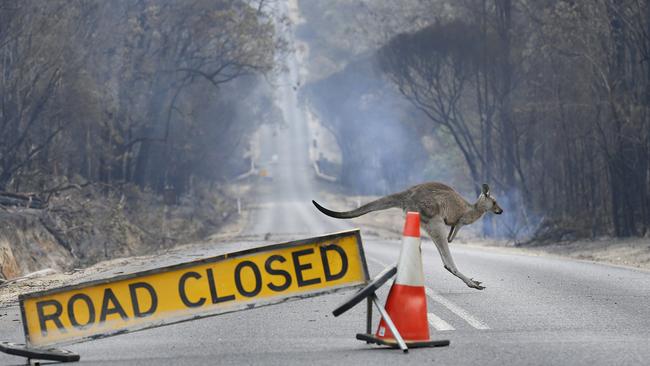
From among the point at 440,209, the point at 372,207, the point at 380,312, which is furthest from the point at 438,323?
the point at 440,209

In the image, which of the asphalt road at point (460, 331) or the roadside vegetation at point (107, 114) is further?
the roadside vegetation at point (107, 114)

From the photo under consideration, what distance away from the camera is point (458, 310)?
10719 millimetres

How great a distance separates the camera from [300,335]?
918 cm

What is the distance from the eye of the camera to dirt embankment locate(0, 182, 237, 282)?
22.3 m

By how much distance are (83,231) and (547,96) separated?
18.5 meters

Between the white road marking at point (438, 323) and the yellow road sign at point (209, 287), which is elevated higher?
the yellow road sign at point (209, 287)

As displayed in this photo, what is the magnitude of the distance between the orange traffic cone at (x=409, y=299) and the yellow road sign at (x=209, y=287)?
0.34m

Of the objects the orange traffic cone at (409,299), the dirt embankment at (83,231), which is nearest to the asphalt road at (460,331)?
the orange traffic cone at (409,299)

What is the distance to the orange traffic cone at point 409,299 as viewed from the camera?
25.9 ft

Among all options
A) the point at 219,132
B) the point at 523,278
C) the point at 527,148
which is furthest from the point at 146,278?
the point at 219,132

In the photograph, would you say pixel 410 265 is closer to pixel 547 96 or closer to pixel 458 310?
pixel 458 310

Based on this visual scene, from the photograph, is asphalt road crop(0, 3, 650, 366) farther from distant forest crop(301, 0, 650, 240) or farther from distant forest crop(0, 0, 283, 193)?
distant forest crop(0, 0, 283, 193)

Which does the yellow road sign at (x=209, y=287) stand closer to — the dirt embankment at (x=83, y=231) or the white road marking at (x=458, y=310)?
the white road marking at (x=458, y=310)

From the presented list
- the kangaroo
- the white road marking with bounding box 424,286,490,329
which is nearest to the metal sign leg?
the white road marking with bounding box 424,286,490,329
